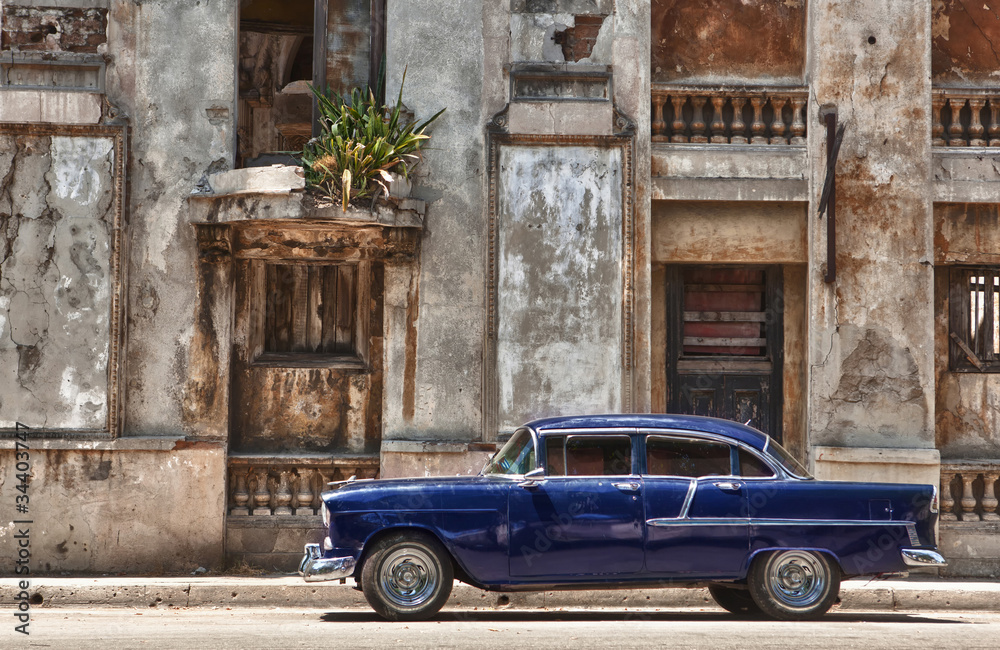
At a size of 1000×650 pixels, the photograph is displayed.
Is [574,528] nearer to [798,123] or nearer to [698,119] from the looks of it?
[698,119]

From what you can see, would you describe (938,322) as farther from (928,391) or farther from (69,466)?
(69,466)

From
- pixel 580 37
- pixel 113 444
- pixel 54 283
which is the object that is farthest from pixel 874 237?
pixel 54 283

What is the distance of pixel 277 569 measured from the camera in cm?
1095

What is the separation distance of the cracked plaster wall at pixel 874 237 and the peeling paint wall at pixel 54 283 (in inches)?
279

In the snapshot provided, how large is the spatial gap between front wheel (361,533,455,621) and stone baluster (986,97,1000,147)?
24.6 feet

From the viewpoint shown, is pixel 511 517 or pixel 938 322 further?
pixel 938 322

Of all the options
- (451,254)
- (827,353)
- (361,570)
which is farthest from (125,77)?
(827,353)

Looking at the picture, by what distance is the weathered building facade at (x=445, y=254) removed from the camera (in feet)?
35.3

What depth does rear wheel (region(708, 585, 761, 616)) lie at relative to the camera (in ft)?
28.0

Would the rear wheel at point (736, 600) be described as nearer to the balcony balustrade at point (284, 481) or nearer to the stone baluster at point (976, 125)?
the balcony balustrade at point (284, 481)

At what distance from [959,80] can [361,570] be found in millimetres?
8276

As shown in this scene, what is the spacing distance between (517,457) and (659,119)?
15.8 ft

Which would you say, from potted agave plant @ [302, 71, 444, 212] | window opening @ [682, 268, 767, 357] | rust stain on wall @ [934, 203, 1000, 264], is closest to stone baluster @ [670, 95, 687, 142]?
window opening @ [682, 268, 767, 357]

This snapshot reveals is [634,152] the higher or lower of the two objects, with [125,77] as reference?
lower
